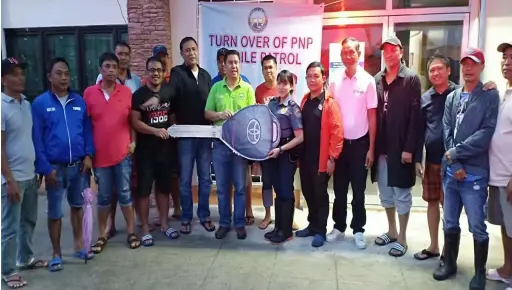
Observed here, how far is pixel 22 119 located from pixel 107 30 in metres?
3.95

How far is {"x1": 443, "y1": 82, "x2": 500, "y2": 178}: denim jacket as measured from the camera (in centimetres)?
338

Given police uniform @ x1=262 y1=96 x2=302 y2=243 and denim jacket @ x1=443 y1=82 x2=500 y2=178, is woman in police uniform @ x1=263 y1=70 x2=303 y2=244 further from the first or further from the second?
denim jacket @ x1=443 y1=82 x2=500 y2=178

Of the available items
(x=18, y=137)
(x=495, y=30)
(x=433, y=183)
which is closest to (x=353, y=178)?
(x=433, y=183)

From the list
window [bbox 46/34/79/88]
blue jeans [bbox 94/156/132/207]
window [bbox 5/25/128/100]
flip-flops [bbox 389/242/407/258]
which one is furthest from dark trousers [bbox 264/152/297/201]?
window [bbox 46/34/79/88]

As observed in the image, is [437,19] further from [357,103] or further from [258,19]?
[258,19]

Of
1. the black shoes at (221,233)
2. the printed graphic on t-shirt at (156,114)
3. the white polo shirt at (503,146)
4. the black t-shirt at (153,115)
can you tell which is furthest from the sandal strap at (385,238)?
the printed graphic on t-shirt at (156,114)

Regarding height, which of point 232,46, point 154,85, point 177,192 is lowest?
point 177,192

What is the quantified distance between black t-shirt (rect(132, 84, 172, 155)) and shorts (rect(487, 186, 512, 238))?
3089 mm

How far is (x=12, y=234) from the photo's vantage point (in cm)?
360

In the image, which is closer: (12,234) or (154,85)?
(12,234)

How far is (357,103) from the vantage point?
14.1 ft

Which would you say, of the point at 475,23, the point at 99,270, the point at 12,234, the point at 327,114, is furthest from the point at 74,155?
the point at 475,23

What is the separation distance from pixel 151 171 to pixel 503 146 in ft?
10.7

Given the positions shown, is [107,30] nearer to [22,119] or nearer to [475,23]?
[22,119]
